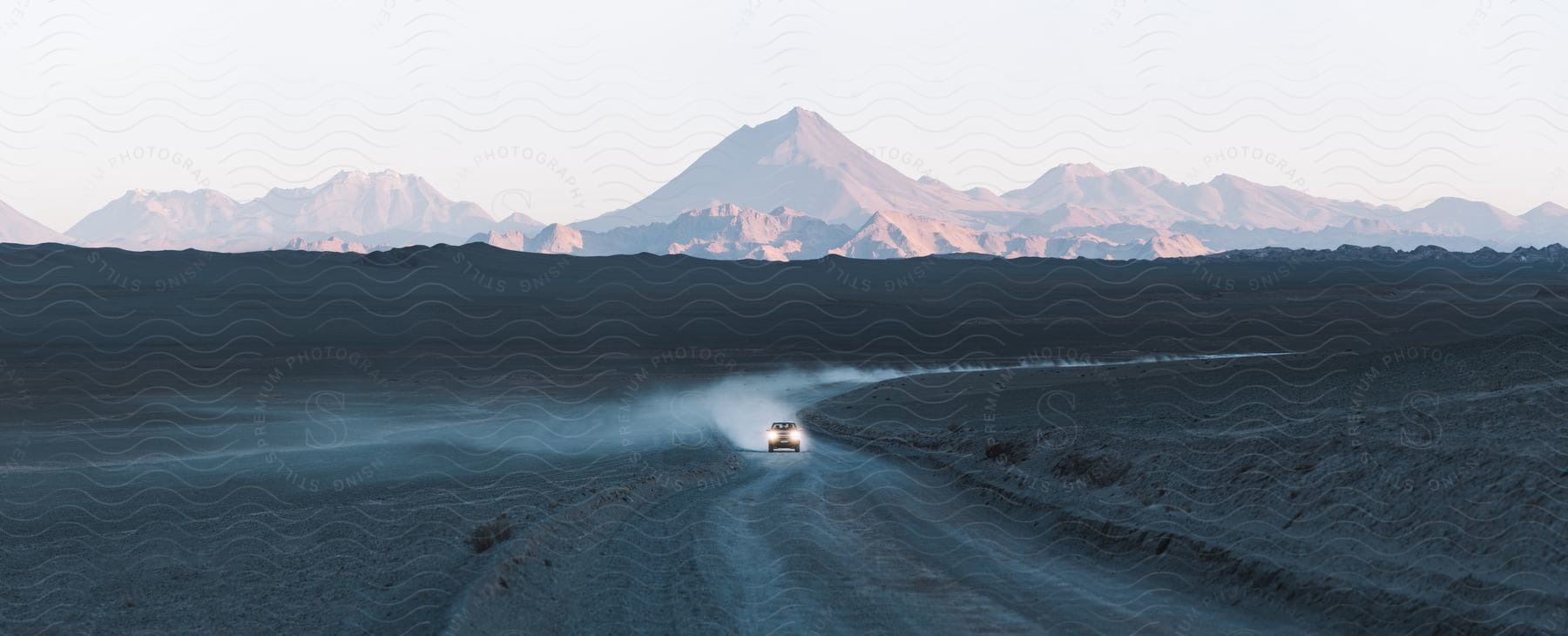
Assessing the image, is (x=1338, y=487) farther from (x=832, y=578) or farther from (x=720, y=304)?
(x=720, y=304)

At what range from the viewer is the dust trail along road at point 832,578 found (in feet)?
37.6

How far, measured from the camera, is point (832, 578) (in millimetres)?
13359

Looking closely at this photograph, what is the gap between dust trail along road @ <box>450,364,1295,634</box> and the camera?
11.5 m

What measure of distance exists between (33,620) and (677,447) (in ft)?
64.8

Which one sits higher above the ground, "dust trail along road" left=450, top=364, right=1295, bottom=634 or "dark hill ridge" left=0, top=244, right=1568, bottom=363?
"dark hill ridge" left=0, top=244, right=1568, bottom=363

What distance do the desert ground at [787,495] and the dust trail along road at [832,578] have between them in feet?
0.22

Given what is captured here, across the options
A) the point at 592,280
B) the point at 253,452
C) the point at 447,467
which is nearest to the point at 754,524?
the point at 447,467

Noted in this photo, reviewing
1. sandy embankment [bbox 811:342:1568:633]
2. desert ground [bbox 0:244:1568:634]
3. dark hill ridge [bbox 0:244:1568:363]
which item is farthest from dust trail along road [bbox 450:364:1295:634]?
dark hill ridge [bbox 0:244:1568:363]

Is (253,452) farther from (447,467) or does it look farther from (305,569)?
(305,569)

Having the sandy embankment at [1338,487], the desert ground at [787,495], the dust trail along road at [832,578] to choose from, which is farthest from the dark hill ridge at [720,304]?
the dust trail along road at [832,578]

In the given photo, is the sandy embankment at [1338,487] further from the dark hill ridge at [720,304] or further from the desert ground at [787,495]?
the dark hill ridge at [720,304]

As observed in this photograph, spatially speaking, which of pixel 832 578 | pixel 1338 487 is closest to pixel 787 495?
pixel 832 578

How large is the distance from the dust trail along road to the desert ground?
0.07 meters

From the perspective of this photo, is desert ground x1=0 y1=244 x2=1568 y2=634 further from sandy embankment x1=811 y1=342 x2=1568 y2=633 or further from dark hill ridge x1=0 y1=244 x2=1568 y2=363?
dark hill ridge x1=0 y1=244 x2=1568 y2=363
